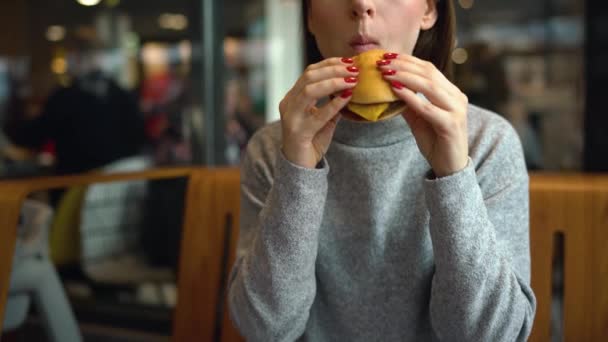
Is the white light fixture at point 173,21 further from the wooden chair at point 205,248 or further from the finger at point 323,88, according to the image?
the finger at point 323,88

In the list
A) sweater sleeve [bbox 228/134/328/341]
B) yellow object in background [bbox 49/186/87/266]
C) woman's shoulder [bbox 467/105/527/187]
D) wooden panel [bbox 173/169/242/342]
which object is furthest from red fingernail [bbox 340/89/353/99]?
yellow object in background [bbox 49/186/87/266]

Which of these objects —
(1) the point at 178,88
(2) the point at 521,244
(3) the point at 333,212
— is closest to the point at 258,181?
(3) the point at 333,212

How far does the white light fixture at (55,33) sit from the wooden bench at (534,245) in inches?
71.6

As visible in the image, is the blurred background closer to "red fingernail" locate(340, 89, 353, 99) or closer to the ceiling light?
the ceiling light

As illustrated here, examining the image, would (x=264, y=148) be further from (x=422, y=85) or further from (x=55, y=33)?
(x=55, y=33)

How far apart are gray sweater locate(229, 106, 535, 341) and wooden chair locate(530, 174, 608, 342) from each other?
23 cm

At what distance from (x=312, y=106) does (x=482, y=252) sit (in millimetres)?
259

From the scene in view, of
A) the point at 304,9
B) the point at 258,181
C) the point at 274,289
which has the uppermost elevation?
the point at 304,9

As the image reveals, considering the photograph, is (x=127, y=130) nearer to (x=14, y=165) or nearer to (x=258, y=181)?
(x=14, y=165)

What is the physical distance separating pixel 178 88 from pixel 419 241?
2.47 metres

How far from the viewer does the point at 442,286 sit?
0.80m

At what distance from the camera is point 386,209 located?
2.97 feet

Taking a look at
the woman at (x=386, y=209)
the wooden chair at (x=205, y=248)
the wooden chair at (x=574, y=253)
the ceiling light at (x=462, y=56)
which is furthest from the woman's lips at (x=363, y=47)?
the ceiling light at (x=462, y=56)

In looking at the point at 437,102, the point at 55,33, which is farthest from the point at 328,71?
the point at 55,33
